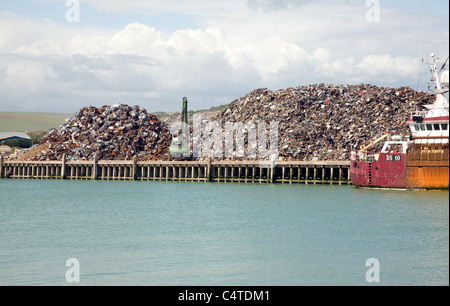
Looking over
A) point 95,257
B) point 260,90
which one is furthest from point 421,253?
point 260,90

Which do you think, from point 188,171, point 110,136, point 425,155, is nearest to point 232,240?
point 425,155

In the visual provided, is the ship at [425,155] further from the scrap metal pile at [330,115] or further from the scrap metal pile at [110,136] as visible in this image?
the scrap metal pile at [110,136]

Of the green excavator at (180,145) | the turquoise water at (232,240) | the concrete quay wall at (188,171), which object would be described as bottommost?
the turquoise water at (232,240)

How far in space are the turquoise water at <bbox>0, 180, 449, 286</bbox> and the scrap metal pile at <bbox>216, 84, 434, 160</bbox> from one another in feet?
73.6

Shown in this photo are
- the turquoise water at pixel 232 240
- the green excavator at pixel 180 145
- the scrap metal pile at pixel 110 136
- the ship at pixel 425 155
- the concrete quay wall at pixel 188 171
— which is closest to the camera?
the turquoise water at pixel 232 240

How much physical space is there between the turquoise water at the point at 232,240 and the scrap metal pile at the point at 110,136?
40.8 m

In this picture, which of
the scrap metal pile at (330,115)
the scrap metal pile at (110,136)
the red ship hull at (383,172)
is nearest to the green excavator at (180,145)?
the scrap metal pile at (110,136)

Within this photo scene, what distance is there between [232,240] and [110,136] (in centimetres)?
6619

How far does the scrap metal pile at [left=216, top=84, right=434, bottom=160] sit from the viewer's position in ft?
238

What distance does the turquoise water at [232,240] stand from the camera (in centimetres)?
2234

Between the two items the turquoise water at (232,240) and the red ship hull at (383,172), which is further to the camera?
the red ship hull at (383,172)

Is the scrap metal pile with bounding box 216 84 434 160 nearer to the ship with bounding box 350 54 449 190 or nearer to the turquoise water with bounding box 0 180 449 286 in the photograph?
the ship with bounding box 350 54 449 190
